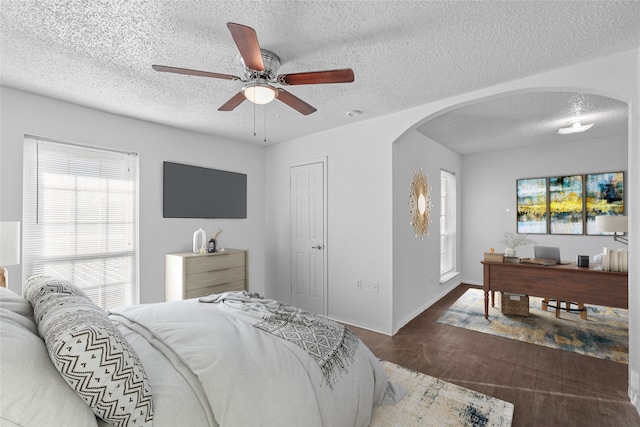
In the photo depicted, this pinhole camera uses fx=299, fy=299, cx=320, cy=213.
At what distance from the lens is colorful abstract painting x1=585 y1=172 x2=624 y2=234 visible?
4642 millimetres

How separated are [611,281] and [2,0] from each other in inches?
210

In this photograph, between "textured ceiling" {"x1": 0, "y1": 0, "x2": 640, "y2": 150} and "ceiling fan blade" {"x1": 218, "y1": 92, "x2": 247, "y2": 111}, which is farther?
"ceiling fan blade" {"x1": 218, "y1": 92, "x2": 247, "y2": 111}

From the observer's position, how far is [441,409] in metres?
2.05

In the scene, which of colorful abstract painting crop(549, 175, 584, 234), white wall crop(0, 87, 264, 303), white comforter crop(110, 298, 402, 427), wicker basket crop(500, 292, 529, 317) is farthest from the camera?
colorful abstract painting crop(549, 175, 584, 234)

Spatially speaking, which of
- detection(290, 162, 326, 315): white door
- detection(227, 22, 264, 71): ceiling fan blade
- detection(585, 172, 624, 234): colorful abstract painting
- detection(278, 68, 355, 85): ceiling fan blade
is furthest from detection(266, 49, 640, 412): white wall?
detection(585, 172, 624, 234): colorful abstract painting

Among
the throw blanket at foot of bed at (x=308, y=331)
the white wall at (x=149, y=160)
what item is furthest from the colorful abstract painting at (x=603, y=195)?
the white wall at (x=149, y=160)

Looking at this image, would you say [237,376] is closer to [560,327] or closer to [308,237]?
[308,237]

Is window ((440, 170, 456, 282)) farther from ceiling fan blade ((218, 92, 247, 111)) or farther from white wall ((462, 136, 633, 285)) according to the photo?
ceiling fan blade ((218, 92, 247, 111))

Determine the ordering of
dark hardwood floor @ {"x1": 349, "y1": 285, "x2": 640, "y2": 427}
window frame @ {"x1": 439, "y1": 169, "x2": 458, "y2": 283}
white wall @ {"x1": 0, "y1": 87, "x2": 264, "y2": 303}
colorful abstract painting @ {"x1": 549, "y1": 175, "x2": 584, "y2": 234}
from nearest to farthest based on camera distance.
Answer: dark hardwood floor @ {"x1": 349, "y1": 285, "x2": 640, "y2": 427}, white wall @ {"x1": 0, "y1": 87, "x2": 264, "y2": 303}, colorful abstract painting @ {"x1": 549, "y1": 175, "x2": 584, "y2": 234}, window frame @ {"x1": 439, "y1": 169, "x2": 458, "y2": 283}

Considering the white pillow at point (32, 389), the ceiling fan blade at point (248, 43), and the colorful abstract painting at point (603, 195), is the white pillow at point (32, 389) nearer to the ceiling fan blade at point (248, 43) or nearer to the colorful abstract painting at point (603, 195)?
the ceiling fan blade at point (248, 43)

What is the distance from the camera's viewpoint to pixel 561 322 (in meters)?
3.74

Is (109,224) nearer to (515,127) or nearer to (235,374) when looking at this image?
(235,374)

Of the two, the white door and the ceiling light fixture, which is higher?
the ceiling light fixture

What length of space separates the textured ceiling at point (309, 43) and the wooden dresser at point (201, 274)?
1778mm
